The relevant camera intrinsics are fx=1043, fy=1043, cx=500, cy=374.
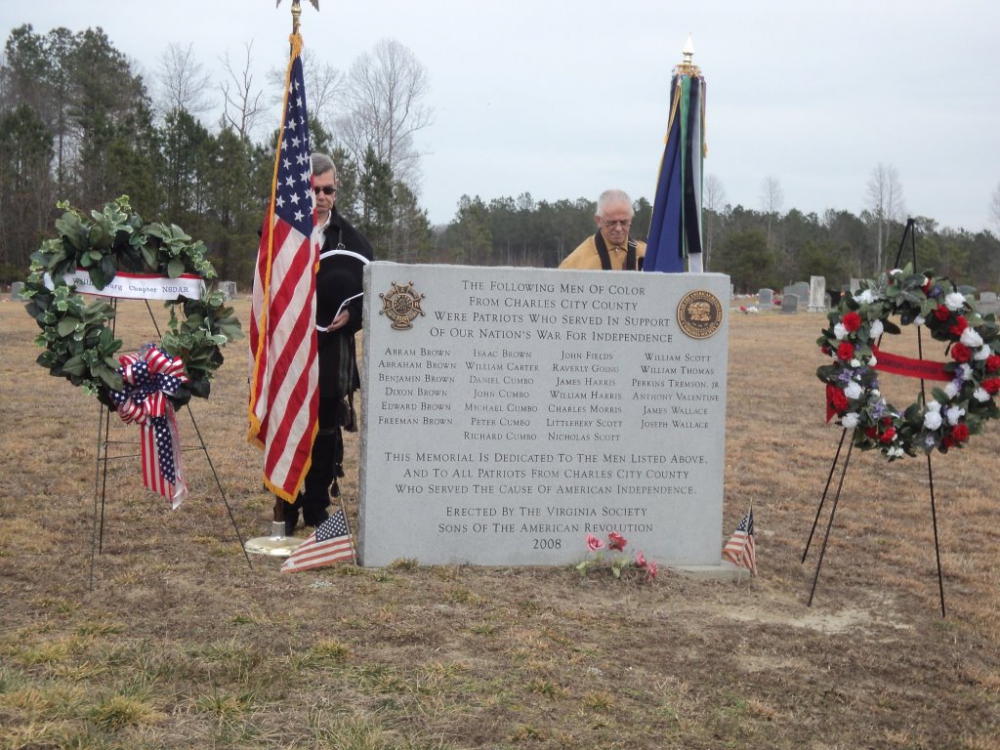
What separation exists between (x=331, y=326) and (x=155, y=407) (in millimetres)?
1192

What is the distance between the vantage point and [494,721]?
151 inches

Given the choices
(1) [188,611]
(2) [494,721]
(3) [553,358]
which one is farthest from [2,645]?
Answer: (3) [553,358]

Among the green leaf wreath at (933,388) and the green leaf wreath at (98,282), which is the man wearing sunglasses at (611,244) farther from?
the green leaf wreath at (98,282)

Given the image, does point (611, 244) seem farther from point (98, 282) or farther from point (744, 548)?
point (98, 282)

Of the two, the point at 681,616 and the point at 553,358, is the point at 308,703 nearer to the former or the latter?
the point at 681,616

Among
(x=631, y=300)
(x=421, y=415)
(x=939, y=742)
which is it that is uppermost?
(x=631, y=300)

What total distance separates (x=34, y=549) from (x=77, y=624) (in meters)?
1.50

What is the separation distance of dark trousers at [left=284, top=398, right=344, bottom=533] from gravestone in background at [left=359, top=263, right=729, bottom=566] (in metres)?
0.82

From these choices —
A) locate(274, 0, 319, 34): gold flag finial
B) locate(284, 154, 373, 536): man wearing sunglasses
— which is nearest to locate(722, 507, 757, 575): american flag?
locate(284, 154, 373, 536): man wearing sunglasses

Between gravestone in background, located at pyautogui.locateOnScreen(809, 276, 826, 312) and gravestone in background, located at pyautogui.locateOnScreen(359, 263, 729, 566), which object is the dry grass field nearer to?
gravestone in background, located at pyautogui.locateOnScreen(359, 263, 729, 566)

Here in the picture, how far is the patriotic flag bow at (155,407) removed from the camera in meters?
5.68

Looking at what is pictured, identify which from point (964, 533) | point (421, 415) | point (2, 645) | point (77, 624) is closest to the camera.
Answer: point (2, 645)

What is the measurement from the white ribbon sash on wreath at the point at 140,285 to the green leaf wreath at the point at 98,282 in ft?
0.11

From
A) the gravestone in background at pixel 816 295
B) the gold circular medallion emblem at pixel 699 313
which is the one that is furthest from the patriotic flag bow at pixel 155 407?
the gravestone in background at pixel 816 295
